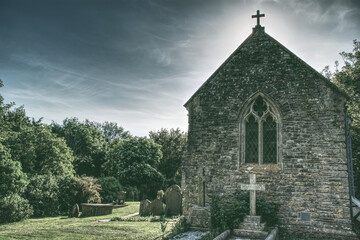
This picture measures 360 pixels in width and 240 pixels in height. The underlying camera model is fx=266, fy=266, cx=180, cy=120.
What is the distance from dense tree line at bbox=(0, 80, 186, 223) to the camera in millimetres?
15453

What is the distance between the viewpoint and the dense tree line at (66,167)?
50.7 feet

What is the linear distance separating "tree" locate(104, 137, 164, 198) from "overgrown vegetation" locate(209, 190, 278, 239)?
2056 centimetres

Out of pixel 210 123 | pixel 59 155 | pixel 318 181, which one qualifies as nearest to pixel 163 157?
pixel 59 155

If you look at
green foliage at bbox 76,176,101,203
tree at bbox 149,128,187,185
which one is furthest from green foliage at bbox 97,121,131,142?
green foliage at bbox 76,176,101,203

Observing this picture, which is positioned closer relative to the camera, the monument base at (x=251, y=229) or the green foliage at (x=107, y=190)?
the monument base at (x=251, y=229)

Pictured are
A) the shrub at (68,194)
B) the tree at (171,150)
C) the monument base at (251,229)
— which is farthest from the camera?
the tree at (171,150)

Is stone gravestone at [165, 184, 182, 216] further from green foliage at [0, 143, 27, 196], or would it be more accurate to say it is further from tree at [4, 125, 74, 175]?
tree at [4, 125, 74, 175]

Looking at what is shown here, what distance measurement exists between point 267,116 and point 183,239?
5.82 m

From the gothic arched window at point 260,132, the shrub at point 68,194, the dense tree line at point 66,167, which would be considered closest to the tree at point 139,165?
the dense tree line at point 66,167

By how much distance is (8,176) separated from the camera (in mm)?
14930

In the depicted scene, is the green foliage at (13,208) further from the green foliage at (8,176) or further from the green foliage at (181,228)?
the green foliage at (181,228)

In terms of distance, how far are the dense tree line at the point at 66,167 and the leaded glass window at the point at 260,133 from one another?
42.8 feet

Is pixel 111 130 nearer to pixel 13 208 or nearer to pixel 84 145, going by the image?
pixel 84 145

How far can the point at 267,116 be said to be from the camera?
35.7 ft
